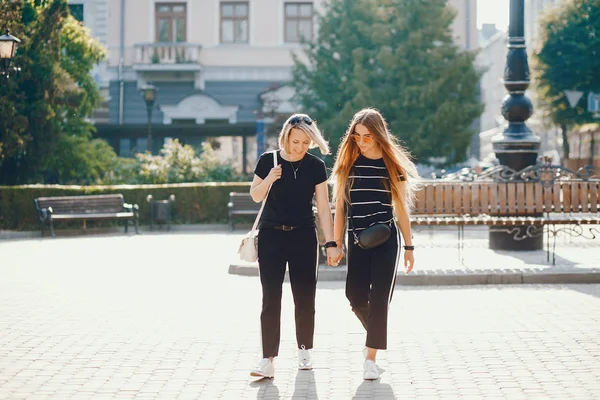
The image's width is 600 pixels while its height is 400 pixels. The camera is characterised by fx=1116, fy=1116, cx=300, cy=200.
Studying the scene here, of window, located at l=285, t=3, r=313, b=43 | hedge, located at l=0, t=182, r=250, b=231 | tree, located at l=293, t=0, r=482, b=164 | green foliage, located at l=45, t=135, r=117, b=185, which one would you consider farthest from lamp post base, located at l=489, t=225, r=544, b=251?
window, located at l=285, t=3, r=313, b=43

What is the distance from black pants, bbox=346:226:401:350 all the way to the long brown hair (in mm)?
243

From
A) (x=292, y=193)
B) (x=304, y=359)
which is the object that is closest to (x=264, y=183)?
(x=292, y=193)

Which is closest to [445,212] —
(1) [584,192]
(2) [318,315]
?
A: (1) [584,192]

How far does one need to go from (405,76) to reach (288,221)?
95.9 ft

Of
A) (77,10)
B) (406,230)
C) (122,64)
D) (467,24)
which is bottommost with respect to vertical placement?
(406,230)

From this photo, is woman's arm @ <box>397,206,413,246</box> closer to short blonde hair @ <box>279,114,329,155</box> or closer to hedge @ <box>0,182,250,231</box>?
short blonde hair @ <box>279,114,329,155</box>

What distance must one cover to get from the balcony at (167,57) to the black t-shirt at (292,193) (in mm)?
36315

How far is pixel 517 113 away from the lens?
52.6 ft

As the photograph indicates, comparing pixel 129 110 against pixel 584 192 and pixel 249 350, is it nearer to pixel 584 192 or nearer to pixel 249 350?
pixel 584 192

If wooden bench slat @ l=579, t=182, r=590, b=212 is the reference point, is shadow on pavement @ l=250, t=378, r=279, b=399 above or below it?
below

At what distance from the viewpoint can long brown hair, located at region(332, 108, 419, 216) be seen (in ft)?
23.7

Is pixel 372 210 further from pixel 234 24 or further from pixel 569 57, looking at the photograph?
pixel 234 24

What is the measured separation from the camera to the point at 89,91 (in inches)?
1305

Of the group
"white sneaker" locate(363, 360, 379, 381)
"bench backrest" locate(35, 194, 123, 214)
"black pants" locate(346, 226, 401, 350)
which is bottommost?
"white sneaker" locate(363, 360, 379, 381)
